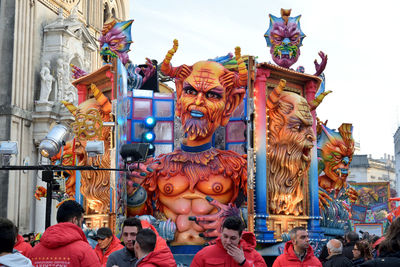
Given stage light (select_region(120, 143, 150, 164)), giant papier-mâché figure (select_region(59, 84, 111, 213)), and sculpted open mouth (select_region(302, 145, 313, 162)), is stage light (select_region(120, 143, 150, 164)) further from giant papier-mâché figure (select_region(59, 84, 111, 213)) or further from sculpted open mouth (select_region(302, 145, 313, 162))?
sculpted open mouth (select_region(302, 145, 313, 162))

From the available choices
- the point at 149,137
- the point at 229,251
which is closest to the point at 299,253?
the point at 229,251

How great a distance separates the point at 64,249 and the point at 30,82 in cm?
2196

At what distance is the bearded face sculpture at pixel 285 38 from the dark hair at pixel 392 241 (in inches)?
443

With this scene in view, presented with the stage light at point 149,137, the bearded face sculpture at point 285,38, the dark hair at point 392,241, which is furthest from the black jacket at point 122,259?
the bearded face sculpture at point 285,38

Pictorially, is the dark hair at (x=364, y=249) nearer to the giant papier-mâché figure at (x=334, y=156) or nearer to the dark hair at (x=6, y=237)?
the dark hair at (x=6, y=237)

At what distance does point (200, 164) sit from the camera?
14.3m

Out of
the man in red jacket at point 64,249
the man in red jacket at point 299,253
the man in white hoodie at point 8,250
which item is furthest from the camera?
the man in red jacket at point 299,253

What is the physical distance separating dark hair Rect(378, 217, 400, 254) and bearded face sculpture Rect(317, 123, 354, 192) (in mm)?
13528

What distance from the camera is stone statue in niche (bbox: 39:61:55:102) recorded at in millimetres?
26609

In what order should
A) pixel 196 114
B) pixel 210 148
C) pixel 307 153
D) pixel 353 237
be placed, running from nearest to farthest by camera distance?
pixel 353 237
pixel 196 114
pixel 210 148
pixel 307 153

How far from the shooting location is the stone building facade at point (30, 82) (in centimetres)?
2542

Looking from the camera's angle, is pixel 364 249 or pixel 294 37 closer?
pixel 364 249

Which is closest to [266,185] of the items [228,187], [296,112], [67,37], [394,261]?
[228,187]

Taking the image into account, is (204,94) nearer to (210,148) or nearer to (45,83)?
(210,148)
